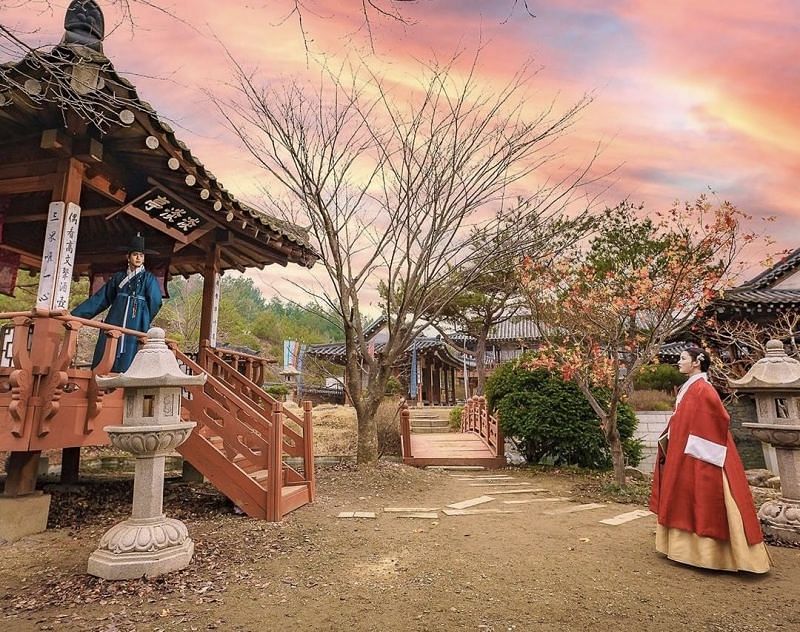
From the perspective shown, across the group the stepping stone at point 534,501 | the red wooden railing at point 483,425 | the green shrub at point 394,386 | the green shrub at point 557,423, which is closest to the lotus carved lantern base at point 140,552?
the stepping stone at point 534,501

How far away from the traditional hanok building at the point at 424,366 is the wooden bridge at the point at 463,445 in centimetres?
1448

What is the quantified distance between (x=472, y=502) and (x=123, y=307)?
5155mm

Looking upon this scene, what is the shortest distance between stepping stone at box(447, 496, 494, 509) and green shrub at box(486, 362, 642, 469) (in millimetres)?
3513

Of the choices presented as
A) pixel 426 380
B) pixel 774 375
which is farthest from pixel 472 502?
pixel 426 380

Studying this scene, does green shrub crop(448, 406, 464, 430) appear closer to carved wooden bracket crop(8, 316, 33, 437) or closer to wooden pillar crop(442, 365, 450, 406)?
wooden pillar crop(442, 365, 450, 406)

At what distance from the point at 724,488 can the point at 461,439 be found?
9.18m

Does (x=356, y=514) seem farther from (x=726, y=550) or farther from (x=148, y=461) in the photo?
(x=726, y=550)

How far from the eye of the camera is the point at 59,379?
4.18 m

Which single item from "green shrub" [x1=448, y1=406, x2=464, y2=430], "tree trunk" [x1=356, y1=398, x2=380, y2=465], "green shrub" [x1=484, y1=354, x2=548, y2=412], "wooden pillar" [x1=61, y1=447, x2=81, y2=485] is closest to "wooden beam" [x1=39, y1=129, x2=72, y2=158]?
"wooden pillar" [x1=61, y1=447, x2=81, y2=485]

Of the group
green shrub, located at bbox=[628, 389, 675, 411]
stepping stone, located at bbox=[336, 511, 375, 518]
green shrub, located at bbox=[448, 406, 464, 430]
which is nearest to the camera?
stepping stone, located at bbox=[336, 511, 375, 518]

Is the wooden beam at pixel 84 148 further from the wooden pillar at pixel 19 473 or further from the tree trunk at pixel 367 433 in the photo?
the tree trunk at pixel 367 433

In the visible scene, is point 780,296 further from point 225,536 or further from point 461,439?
point 225,536

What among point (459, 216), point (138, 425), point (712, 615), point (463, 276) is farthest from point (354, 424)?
point (712, 615)

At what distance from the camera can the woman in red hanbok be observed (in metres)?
3.60
